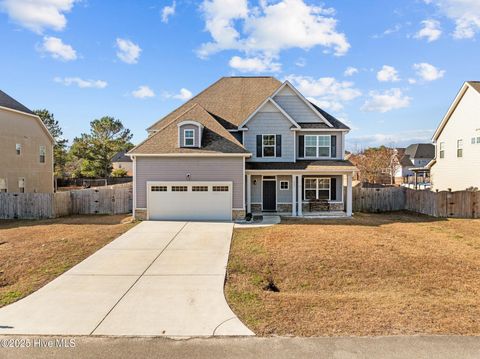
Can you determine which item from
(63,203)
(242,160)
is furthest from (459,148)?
(63,203)

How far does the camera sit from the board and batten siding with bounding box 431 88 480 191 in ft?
67.0

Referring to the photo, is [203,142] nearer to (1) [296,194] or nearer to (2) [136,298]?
(1) [296,194]

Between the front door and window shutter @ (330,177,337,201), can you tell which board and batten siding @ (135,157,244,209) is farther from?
window shutter @ (330,177,337,201)

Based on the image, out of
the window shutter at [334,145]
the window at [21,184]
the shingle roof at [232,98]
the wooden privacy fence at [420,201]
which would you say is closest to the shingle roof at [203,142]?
the shingle roof at [232,98]

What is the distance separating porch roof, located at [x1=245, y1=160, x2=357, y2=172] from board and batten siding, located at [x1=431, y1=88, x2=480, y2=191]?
30.0ft

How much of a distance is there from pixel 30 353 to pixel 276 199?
15281 millimetres

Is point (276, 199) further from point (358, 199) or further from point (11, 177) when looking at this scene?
point (11, 177)

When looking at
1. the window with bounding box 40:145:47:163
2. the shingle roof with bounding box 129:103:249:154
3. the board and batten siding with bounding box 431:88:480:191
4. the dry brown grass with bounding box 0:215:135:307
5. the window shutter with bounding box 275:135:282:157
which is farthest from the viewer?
the window with bounding box 40:145:47:163

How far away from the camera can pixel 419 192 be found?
786 inches

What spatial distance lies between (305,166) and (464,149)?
12.2m

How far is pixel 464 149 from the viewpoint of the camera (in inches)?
847

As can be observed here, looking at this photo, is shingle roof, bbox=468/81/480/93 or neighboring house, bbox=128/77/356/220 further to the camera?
shingle roof, bbox=468/81/480/93

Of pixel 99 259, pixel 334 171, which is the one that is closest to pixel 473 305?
pixel 99 259

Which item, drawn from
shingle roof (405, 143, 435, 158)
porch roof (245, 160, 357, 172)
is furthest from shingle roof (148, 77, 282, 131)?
shingle roof (405, 143, 435, 158)
